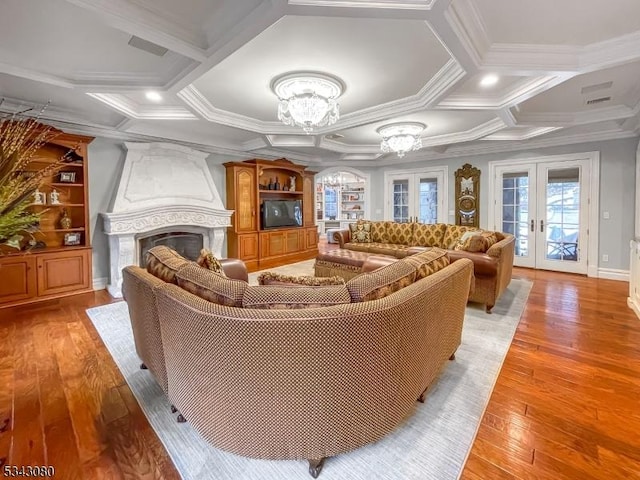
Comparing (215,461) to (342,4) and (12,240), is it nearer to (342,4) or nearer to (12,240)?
(12,240)

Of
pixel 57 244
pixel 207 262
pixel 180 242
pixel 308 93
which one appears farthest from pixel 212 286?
pixel 180 242

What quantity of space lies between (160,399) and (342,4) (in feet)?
9.19

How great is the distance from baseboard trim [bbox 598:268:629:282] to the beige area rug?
4.15 meters

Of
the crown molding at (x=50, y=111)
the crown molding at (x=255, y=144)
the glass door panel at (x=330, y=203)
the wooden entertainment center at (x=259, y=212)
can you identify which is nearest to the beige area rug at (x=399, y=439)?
the crown molding at (x=50, y=111)

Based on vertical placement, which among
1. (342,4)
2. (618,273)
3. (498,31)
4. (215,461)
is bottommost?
(215,461)

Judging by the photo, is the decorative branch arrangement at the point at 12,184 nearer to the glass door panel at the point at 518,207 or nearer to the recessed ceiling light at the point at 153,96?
the recessed ceiling light at the point at 153,96

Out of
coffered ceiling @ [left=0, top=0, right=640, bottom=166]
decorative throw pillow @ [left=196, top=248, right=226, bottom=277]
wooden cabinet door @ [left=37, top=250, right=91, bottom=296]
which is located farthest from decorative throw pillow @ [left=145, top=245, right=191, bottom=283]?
wooden cabinet door @ [left=37, top=250, right=91, bottom=296]

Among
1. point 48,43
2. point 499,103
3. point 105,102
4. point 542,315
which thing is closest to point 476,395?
point 542,315

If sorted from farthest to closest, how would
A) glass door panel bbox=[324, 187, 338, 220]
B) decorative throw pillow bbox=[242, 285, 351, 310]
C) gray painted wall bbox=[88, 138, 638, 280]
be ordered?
glass door panel bbox=[324, 187, 338, 220]
gray painted wall bbox=[88, 138, 638, 280]
decorative throw pillow bbox=[242, 285, 351, 310]

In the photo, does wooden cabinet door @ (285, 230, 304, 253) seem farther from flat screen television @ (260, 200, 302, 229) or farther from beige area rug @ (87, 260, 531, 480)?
beige area rug @ (87, 260, 531, 480)

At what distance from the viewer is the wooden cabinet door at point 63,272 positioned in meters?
4.12

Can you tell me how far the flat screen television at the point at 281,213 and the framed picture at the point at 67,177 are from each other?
3291 mm

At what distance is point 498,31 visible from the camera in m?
2.34

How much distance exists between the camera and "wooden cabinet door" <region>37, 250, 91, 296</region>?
4125 mm
